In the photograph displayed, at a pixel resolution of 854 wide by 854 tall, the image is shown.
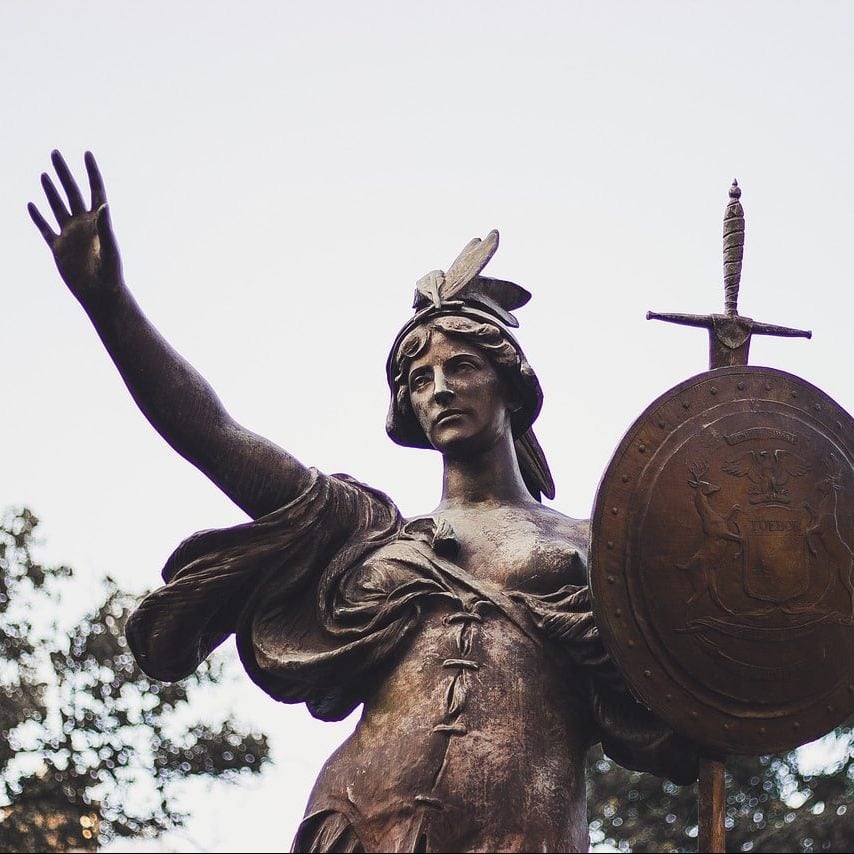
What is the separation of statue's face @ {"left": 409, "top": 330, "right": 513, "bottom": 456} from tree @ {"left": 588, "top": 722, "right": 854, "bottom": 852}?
34.8ft

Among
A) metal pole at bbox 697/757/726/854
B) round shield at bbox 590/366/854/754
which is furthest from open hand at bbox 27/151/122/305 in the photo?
metal pole at bbox 697/757/726/854

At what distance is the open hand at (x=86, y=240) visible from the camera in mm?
5168

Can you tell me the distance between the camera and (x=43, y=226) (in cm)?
523

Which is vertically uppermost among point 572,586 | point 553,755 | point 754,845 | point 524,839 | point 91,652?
point 91,652

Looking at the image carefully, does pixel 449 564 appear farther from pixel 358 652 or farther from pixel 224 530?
pixel 224 530

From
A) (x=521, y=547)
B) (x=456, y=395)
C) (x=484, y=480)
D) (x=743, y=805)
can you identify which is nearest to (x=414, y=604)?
(x=521, y=547)

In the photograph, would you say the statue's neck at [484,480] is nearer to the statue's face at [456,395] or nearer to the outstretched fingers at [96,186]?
the statue's face at [456,395]

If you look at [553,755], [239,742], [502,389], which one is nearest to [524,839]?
[553,755]

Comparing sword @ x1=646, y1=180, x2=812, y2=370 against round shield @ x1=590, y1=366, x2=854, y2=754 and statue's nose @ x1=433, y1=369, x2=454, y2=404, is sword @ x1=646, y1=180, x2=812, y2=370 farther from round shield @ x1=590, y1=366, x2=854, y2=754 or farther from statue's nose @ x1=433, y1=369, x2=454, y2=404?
statue's nose @ x1=433, y1=369, x2=454, y2=404

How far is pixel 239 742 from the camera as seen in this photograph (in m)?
17.8

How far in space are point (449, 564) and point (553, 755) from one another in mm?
743

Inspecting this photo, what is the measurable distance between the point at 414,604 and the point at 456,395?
0.79 meters

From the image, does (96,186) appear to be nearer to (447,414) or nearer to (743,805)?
(447,414)

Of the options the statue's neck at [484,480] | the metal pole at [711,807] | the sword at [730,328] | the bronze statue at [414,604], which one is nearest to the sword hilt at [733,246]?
the sword at [730,328]
